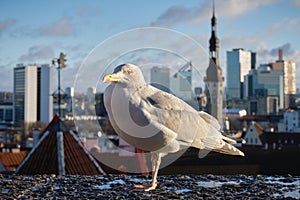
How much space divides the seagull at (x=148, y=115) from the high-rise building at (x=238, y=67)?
8040 centimetres

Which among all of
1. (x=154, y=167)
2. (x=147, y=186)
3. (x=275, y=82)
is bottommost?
(x=147, y=186)

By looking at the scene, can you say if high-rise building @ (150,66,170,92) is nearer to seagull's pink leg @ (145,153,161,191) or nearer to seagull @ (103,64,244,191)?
seagull @ (103,64,244,191)

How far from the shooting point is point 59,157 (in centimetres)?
894

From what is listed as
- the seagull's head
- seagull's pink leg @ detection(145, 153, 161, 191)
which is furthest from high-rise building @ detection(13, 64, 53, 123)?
the seagull's head

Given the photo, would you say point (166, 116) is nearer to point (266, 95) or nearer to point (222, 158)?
point (222, 158)

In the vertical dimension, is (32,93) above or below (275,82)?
below

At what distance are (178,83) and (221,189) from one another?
106cm

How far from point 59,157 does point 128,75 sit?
18.2 feet

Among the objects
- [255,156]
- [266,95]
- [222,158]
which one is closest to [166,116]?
[222,158]

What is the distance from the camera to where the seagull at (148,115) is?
12.2 feet

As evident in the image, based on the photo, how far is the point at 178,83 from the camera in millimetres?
4410

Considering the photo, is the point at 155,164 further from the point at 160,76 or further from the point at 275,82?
the point at 275,82

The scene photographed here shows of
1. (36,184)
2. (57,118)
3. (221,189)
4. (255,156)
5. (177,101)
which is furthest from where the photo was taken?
(57,118)

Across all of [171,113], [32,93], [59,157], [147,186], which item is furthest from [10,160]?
[32,93]
